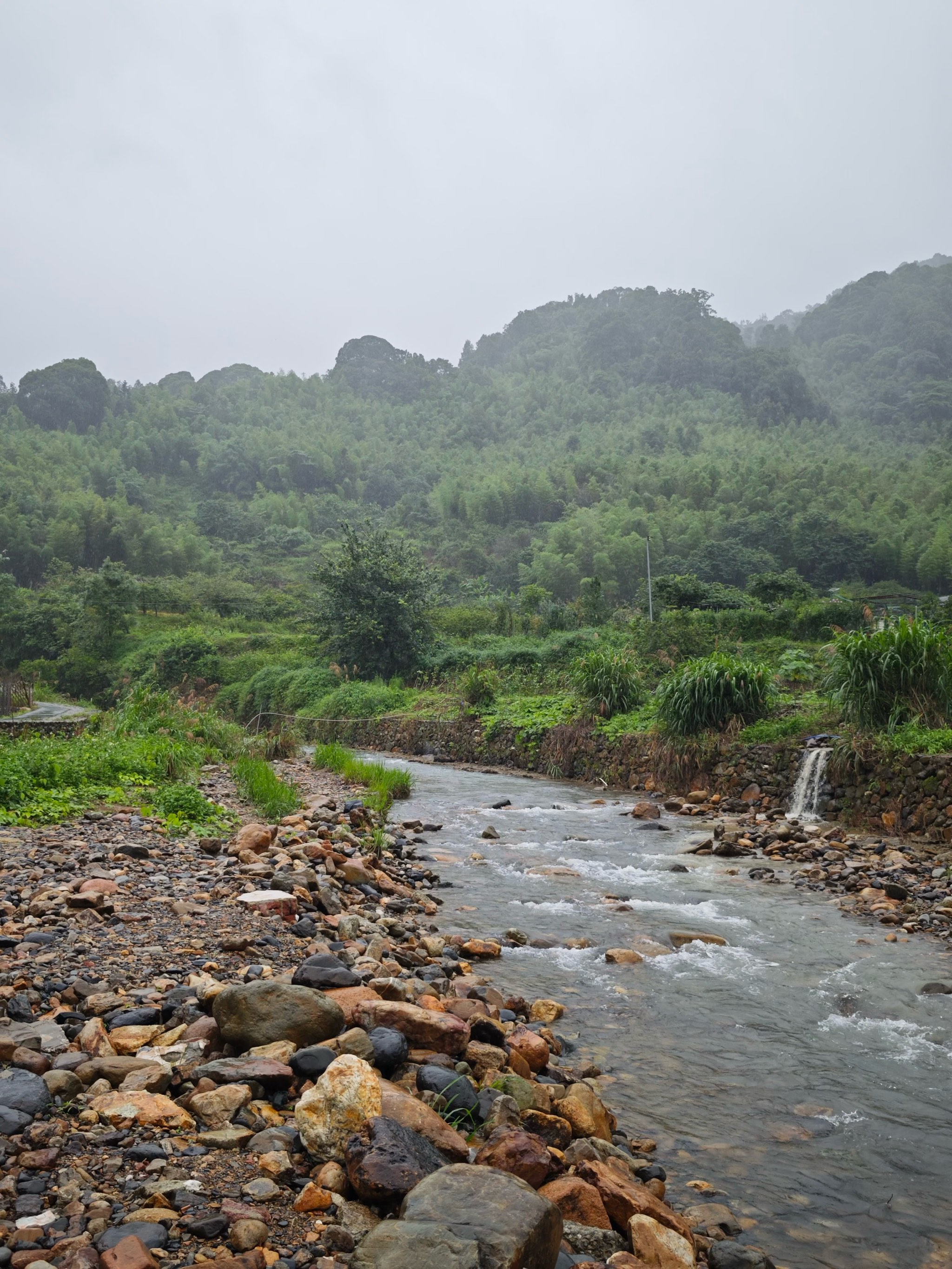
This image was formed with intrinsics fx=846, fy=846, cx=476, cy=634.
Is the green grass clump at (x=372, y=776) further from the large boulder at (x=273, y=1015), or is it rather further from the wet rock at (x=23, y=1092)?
the wet rock at (x=23, y=1092)

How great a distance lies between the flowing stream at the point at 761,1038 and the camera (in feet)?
10.9

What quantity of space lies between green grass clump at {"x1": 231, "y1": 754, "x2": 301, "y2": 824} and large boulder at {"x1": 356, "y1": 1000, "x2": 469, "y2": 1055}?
204 inches

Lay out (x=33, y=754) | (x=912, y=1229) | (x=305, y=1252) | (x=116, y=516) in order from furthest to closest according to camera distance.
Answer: (x=116, y=516)
(x=33, y=754)
(x=912, y=1229)
(x=305, y=1252)

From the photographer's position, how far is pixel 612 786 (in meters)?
15.1

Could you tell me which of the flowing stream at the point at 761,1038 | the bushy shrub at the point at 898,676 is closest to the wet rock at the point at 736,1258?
the flowing stream at the point at 761,1038

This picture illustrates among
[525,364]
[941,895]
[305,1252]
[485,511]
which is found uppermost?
Result: [525,364]

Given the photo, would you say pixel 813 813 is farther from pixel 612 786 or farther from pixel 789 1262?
pixel 789 1262

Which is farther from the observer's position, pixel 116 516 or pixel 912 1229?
pixel 116 516

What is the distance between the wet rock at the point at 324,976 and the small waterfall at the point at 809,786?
840 cm

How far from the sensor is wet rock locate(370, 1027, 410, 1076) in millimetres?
3434

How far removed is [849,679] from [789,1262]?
29.9 ft

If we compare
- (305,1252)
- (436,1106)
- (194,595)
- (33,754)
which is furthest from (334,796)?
(194,595)

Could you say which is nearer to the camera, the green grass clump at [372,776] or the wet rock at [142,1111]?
the wet rock at [142,1111]

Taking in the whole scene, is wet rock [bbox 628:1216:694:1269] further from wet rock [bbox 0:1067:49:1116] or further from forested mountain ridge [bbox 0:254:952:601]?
forested mountain ridge [bbox 0:254:952:601]
